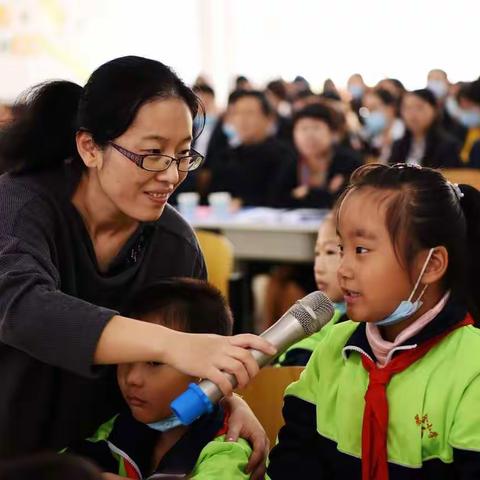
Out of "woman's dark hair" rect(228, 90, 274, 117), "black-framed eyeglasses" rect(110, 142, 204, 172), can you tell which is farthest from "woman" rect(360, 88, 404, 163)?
"black-framed eyeglasses" rect(110, 142, 204, 172)

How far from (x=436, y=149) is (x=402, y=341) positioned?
4.08m

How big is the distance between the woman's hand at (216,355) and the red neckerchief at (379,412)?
0.73ft

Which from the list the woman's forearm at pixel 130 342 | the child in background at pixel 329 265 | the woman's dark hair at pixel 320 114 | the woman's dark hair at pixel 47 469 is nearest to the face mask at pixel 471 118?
the woman's dark hair at pixel 320 114

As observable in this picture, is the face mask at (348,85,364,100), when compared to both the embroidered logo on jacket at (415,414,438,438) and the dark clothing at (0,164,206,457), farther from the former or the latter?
the embroidered logo on jacket at (415,414,438,438)

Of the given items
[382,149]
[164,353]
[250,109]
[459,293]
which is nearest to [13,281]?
[164,353]

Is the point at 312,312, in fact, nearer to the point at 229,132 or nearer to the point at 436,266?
the point at 436,266

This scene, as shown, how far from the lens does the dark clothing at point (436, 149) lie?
499 centimetres

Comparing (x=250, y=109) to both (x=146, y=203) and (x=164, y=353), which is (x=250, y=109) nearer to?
(x=146, y=203)

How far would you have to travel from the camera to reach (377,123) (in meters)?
7.12

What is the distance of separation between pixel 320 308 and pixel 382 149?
5.69 meters

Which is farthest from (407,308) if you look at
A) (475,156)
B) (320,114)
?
(475,156)

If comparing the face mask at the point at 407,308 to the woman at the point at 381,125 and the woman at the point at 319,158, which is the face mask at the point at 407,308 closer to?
the woman at the point at 319,158

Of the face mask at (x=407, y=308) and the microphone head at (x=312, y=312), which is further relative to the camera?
the face mask at (x=407, y=308)

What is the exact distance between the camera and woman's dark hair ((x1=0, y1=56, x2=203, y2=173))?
1.40 meters
